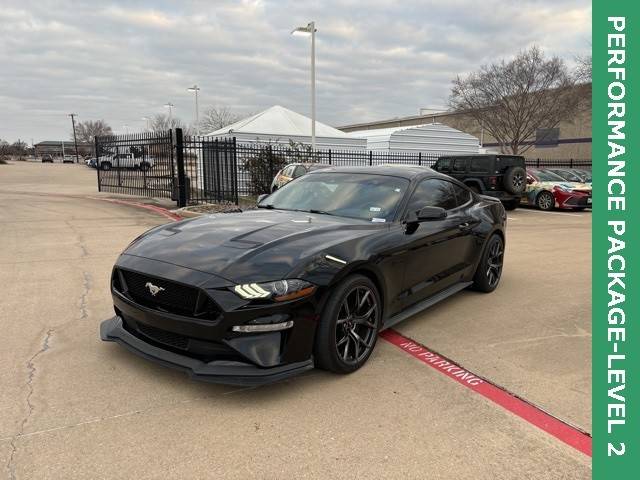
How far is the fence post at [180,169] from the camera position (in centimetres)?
1362

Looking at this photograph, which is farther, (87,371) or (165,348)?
(87,371)

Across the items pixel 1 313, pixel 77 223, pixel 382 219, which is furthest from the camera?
pixel 77 223

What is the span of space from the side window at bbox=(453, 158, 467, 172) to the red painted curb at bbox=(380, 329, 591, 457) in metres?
11.8

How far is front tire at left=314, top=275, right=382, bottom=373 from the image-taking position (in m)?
3.33

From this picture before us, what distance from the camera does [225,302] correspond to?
117 inches

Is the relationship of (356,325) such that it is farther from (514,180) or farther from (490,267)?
(514,180)

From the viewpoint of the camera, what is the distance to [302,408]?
10.1 feet

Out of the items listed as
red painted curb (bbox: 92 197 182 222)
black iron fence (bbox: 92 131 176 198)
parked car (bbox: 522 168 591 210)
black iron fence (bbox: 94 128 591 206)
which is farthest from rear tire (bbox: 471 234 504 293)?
parked car (bbox: 522 168 591 210)

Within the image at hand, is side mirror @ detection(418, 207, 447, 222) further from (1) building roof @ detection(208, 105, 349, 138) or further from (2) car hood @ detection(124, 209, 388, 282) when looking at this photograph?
(1) building roof @ detection(208, 105, 349, 138)

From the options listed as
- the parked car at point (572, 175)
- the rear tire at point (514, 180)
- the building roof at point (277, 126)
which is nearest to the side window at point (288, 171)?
the rear tire at point (514, 180)

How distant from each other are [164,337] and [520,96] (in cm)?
3169
